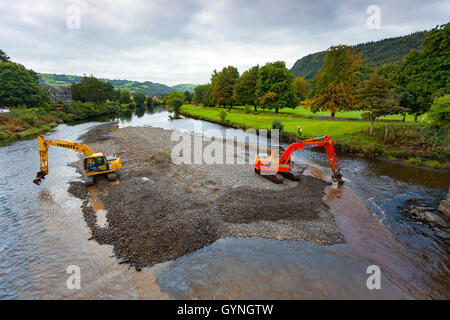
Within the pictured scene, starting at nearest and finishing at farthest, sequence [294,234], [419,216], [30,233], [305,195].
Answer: [294,234], [30,233], [419,216], [305,195]

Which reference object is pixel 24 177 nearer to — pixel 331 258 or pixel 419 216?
pixel 331 258

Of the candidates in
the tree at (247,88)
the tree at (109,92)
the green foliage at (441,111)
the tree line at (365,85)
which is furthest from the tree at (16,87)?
the green foliage at (441,111)

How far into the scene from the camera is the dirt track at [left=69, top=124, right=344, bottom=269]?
10976 mm

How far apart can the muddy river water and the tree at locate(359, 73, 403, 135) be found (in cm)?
1427

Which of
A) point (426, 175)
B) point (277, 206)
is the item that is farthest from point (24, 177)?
point (426, 175)

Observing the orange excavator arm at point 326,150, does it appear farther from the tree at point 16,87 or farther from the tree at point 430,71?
the tree at point 16,87

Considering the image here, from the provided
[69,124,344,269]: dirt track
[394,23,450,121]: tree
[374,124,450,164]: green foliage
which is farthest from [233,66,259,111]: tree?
[69,124,344,269]: dirt track

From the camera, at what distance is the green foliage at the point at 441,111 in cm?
1905

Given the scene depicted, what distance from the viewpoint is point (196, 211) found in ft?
43.6

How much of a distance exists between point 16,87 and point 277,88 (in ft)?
231

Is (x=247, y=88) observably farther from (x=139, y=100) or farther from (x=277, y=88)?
(x=139, y=100)

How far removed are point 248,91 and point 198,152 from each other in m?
43.9

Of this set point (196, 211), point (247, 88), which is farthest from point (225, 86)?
point (196, 211)

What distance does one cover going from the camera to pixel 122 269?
9422 millimetres
